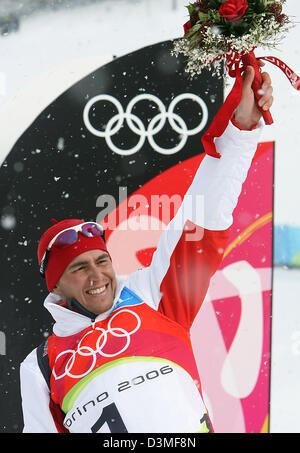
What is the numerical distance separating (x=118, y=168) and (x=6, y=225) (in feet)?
2.61

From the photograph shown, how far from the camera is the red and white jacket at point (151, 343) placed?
2.27m

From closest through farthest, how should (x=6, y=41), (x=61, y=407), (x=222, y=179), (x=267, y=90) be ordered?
(x=267, y=90) < (x=222, y=179) < (x=61, y=407) < (x=6, y=41)

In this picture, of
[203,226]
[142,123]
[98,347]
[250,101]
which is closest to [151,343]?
[98,347]

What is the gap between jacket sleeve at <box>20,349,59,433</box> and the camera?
2.58 meters

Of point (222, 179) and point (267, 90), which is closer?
point (267, 90)

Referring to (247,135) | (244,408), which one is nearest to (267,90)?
(247,135)

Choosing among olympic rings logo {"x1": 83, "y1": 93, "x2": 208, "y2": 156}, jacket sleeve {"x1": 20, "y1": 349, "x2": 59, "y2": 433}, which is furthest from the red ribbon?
jacket sleeve {"x1": 20, "y1": 349, "x2": 59, "y2": 433}

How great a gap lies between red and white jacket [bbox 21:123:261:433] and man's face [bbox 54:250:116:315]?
0.17 feet

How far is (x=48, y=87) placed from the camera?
3.38 m

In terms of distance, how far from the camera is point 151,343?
7.97 ft

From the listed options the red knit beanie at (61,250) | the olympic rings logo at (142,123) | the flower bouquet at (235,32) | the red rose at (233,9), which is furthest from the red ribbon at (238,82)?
the olympic rings logo at (142,123)

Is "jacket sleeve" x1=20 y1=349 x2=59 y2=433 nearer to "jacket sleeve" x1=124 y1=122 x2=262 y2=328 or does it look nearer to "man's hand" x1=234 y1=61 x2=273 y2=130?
"jacket sleeve" x1=124 y1=122 x2=262 y2=328

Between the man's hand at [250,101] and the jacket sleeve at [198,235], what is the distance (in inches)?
1.9

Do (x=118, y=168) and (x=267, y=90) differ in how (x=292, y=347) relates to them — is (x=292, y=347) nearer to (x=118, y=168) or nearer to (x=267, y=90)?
(x=118, y=168)
